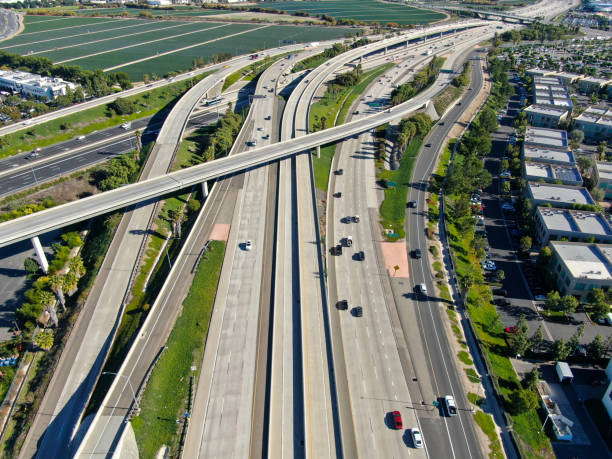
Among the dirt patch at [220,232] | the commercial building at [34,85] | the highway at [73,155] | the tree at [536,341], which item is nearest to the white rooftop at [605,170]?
the tree at [536,341]

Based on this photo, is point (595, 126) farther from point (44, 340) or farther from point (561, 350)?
point (44, 340)

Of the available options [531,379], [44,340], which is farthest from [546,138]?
[44,340]

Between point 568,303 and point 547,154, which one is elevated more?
point 547,154

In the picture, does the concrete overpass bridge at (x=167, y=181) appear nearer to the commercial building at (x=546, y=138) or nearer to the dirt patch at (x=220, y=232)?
the dirt patch at (x=220, y=232)

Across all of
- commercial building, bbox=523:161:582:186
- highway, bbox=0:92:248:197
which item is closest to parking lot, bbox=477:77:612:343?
commercial building, bbox=523:161:582:186

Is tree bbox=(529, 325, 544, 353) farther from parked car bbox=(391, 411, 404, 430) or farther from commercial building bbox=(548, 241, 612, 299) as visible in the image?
parked car bbox=(391, 411, 404, 430)

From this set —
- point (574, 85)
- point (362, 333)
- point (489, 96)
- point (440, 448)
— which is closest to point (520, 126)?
point (489, 96)
